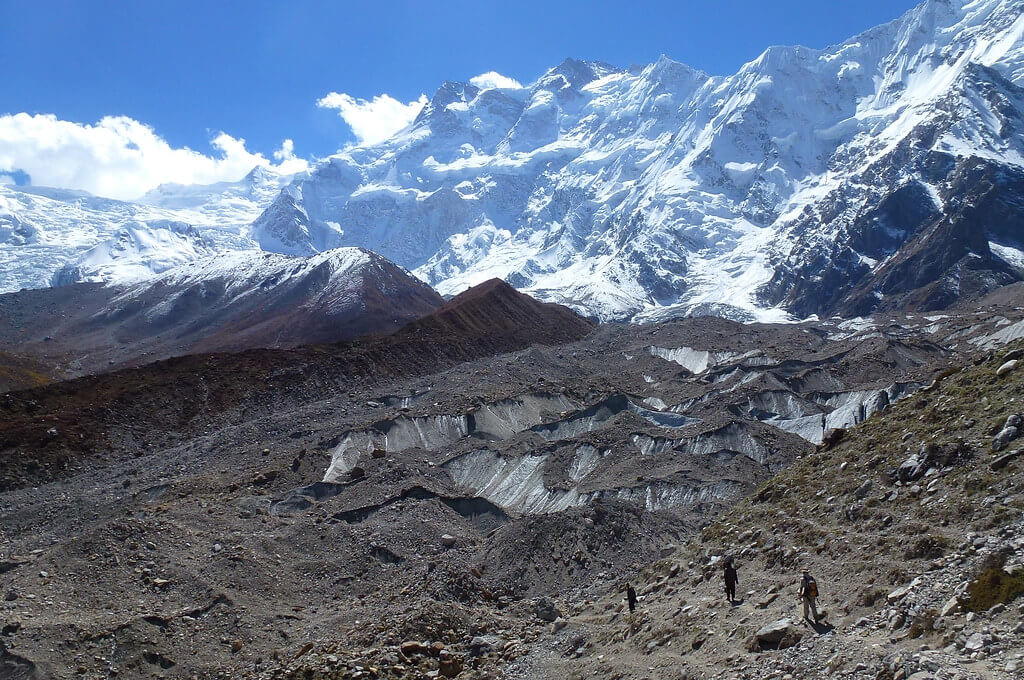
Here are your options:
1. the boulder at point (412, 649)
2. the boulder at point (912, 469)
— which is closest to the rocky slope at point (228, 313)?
the boulder at point (412, 649)

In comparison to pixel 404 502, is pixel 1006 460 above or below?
below

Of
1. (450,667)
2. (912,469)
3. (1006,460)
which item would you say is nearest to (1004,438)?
(1006,460)

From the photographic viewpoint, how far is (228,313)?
174500 millimetres

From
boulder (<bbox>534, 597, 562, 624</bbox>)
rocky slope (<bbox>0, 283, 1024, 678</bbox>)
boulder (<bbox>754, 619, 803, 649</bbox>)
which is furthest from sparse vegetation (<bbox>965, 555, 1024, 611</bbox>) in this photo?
boulder (<bbox>534, 597, 562, 624</bbox>)

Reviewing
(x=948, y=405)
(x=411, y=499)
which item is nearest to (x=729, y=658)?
(x=948, y=405)

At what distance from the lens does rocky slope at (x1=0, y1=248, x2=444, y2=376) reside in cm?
14788

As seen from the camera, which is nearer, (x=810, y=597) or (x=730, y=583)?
(x=810, y=597)

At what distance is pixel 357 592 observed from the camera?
35188 millimetres

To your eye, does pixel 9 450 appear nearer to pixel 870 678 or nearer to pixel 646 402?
pixel 646 402

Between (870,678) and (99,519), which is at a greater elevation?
(99,519)

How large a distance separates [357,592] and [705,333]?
107 metres

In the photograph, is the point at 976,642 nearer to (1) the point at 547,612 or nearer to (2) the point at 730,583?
(2) the point at 730,583

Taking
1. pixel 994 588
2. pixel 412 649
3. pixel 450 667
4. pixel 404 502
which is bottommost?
pixel 450 667

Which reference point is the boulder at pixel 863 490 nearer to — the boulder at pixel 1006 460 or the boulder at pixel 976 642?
the boulder at pixel 1006 460
